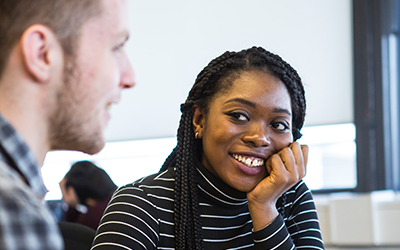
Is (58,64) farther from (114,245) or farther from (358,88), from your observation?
(358,88)

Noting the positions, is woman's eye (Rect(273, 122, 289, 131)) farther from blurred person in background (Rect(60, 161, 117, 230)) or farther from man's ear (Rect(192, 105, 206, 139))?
blurred person in background (Rect(60, 161, 117, 230))

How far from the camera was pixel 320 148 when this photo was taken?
3.14m

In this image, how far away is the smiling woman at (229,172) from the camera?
50.1 inches

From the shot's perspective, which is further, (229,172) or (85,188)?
(85,188)

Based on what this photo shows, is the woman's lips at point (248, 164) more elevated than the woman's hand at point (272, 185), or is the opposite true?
the woman's lips at point (248, 164)

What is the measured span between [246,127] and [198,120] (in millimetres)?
206

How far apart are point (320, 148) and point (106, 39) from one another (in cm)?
272

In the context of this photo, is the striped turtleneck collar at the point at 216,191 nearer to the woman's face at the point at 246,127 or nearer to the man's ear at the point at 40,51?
the woman's face at the point at 246,127

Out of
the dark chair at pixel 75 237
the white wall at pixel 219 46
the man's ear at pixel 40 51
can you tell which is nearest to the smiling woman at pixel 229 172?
the dark chair at pixel 75 237

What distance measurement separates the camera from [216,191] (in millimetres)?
1366

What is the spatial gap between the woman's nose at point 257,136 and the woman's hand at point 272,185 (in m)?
0.09

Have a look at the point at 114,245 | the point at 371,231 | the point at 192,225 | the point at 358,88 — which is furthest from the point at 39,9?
the point at 358,88

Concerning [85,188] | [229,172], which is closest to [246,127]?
[229,172]

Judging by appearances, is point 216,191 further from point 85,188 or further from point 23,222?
point 85,188
